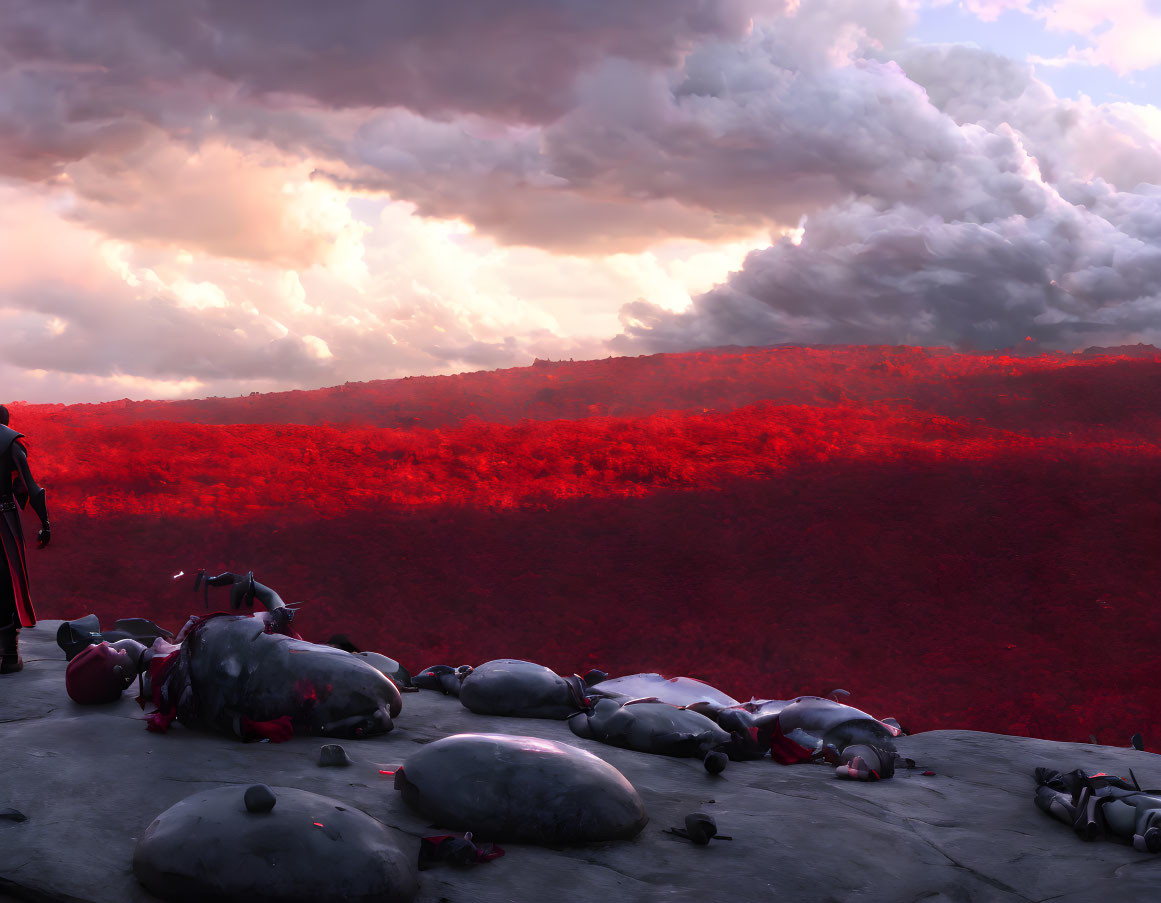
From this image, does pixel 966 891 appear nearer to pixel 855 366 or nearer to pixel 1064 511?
pixel 1064 511

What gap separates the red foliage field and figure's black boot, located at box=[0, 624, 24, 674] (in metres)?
3.52

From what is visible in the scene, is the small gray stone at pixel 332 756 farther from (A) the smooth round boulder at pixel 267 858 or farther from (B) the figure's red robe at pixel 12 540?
(B) the figure's red robe at pixel 12 540

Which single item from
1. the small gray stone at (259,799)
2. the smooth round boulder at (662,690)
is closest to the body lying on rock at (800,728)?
the smooth round boulder at (662,690)

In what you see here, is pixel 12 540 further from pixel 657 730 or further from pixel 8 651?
pixel 657 730

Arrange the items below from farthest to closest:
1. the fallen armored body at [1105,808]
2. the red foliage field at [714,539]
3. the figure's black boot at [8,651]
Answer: the red foliage field at [714,539], the figure's black boot at [8,651], the fallen armored body at [1105,808]

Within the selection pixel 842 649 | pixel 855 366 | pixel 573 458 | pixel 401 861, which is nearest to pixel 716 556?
pixel 842 649

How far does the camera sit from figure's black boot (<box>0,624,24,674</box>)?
5102 millimetres

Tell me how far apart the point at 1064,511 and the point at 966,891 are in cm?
873

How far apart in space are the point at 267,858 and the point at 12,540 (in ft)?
11.8

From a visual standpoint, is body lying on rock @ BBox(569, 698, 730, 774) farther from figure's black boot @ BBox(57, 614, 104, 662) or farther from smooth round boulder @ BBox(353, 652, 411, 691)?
figure's black boot @ BBox(57, 614, 104, 662)

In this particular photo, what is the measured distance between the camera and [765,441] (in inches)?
532

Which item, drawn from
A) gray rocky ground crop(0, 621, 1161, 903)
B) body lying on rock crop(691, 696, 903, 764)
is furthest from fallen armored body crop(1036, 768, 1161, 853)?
body lying on rock crop(691, 696, 903, 764)

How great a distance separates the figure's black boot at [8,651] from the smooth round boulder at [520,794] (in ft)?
10.3

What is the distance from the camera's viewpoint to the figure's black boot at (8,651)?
510 cm
